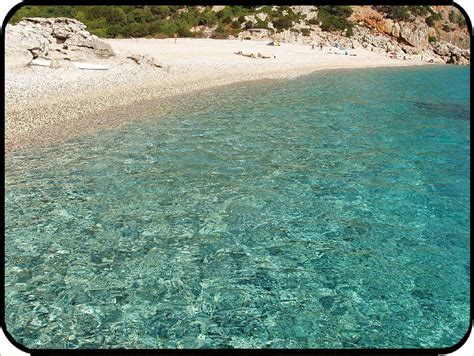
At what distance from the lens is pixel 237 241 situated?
7477 millimetres

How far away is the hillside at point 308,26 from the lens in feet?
161

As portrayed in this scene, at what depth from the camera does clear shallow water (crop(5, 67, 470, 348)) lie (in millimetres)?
5223

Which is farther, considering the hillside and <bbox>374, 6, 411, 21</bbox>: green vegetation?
<bbox>374, 6, 411, 21</bbox>: green vegetation

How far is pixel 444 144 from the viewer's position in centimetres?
1438

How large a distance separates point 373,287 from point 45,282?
443 cm

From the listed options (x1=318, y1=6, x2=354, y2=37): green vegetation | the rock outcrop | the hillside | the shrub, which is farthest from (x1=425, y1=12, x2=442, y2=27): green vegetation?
the rock outcrop

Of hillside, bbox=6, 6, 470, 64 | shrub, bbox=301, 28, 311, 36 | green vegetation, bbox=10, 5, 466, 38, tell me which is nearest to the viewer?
green vegetation, bbox=10, 5, 466, 38

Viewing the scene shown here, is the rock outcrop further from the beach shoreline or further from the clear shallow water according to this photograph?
the clear shallow water

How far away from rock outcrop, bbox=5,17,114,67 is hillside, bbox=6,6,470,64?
1738 centimetres

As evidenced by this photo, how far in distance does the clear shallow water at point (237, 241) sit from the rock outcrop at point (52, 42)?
10.3 metres

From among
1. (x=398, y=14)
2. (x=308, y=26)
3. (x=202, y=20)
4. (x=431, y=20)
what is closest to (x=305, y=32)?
(x=308, y=26)

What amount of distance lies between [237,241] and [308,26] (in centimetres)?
6568

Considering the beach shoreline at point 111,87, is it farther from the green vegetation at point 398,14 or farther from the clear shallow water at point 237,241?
the green vegetation at point 398,14

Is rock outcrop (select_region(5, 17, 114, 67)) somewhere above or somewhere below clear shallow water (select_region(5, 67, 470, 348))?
above
